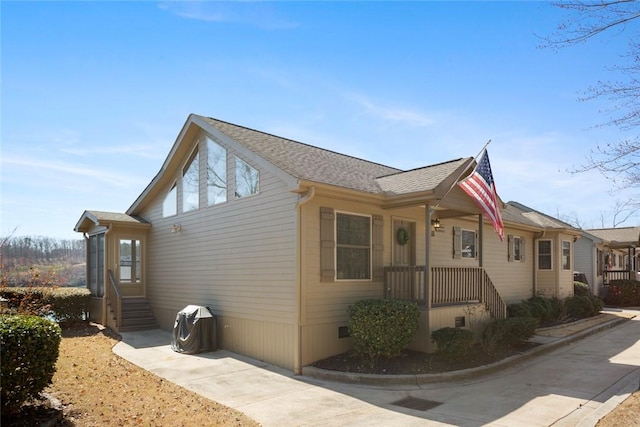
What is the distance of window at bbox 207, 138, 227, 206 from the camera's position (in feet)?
36.5

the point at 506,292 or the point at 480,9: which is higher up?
the point at 480,9

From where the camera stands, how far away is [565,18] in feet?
20.2

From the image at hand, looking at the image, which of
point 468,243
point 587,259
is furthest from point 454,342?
point 587,259

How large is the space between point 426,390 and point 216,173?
23.4 ft

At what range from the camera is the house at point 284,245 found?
879 centimetres

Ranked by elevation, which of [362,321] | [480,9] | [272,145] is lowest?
[362,321]

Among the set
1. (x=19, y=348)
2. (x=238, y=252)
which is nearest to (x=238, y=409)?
(x=19, y=348)

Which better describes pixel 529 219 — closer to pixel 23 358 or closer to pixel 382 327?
pixel 382 327

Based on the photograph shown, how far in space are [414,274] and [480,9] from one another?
5351 millimetres

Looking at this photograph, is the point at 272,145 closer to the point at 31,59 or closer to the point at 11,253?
the point at 31,59

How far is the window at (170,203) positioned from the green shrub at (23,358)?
784 centimetres

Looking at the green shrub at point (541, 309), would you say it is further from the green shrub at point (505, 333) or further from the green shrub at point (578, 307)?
the green shrub at point (505, 333)

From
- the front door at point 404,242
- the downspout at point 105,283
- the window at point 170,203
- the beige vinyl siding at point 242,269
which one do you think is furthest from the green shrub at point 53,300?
the front door at point 404,242

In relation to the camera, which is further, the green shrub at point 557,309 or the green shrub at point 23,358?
the green shrub at point 557,309
